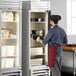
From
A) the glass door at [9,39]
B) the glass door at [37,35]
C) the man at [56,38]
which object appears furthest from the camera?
the glass door at [37,35]

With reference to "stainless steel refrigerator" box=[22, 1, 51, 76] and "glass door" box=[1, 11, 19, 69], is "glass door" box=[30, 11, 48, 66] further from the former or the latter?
"glass door" box=[1, 11, 19, 69]

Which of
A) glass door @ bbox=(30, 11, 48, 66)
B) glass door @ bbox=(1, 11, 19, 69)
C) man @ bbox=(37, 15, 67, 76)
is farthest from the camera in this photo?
glass door @ bbox=(30, 11, 48, 66)

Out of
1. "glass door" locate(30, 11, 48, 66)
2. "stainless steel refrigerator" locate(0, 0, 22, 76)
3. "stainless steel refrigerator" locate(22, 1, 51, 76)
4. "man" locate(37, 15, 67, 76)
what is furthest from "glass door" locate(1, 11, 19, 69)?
"man" locate(37, 15, 67, 76)

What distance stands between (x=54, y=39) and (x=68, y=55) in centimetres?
136

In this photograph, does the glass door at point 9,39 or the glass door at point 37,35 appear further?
the glass door at point 37,35

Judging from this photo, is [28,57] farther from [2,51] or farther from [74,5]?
[74,5]

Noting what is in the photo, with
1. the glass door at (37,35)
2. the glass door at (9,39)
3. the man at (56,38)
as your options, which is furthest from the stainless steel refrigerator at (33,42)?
the man at (56,38)

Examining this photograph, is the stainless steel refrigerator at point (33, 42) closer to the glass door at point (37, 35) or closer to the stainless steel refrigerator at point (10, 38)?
the glass door at point (37, 35)

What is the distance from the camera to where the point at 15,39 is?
5859 mm

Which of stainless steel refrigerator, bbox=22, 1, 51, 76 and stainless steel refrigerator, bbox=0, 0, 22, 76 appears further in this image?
stainless steel refrigerator, bbox=22, 1, 51, 76

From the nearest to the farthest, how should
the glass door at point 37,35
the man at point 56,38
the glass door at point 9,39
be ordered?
the man at point 56,38, the glass door at point 9,39, the glass door at point 37,35

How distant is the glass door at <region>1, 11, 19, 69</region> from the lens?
5.65 m

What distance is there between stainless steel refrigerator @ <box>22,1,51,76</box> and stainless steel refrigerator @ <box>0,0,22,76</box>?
179 millimetres

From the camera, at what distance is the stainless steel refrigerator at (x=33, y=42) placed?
226 inches
